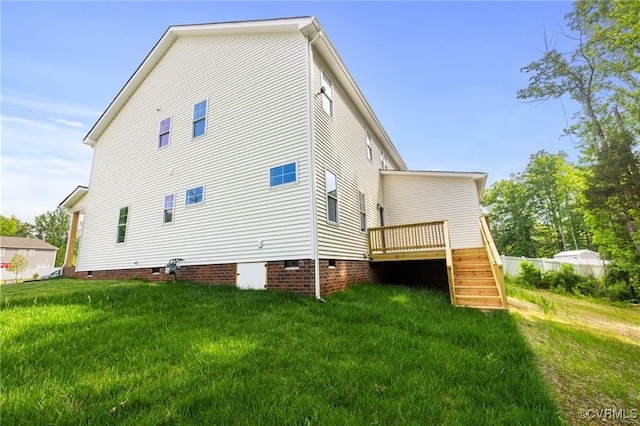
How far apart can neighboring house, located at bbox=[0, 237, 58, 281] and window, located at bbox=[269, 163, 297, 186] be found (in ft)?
139

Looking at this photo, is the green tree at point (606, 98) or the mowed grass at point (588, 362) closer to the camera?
the mowed grass at point (588, 362)

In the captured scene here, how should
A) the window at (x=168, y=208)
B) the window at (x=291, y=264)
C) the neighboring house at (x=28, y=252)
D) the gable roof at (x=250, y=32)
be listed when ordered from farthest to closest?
the neighboring house at (x=28, y=252) < the window at (x=168, y=208) < the gable roof at (x=250, y=32) < the window at (x=291, y=264)

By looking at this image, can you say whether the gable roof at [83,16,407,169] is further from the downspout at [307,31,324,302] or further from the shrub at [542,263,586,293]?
the shrub at [542,263,586,293]

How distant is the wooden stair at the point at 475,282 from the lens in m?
6.39

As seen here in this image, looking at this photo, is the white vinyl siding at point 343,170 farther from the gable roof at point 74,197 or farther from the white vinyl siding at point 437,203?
the gable roof at point 74,197

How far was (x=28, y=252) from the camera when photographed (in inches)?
1570

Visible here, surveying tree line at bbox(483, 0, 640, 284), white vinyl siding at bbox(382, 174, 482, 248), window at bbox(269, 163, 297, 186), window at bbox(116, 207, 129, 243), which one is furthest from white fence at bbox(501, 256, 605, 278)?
window at bbox(116, 207, 129, 243)

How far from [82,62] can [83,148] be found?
6.96 m

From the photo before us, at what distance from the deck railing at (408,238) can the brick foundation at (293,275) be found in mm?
842

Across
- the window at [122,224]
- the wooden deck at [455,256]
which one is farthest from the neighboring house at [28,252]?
the wooden deck at [455,256]

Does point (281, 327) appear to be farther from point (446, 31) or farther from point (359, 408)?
point (446, 31)

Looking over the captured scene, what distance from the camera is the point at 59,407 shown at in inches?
82.7

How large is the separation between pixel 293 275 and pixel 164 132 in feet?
26.6

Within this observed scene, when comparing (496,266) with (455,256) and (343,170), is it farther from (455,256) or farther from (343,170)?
(343,170)
